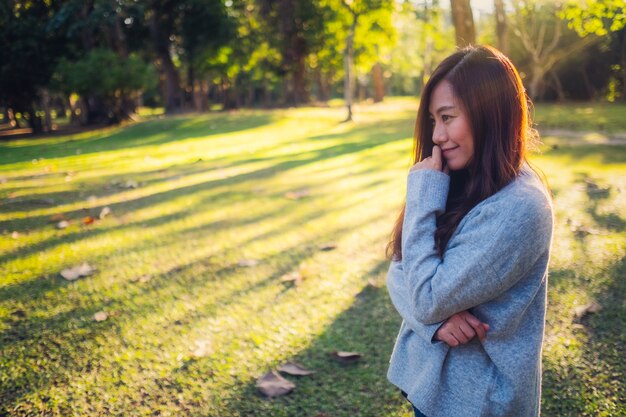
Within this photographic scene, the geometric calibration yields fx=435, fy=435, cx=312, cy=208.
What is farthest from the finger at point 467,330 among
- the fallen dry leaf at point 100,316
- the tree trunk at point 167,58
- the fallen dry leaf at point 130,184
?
the tree trunk at point 167,58

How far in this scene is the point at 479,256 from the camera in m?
1.23

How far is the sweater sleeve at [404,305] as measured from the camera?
1.39m

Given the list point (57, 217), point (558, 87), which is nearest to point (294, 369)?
point (57, 217)

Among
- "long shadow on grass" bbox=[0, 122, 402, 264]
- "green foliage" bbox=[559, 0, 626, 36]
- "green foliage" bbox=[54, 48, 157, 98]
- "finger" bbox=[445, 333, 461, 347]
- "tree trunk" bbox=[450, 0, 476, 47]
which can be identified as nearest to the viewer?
"finger" bbox=[445, 333, 461, 347]

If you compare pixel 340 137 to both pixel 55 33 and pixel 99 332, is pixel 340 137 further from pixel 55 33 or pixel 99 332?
pixel 55 33

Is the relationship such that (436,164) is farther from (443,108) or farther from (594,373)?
(594,373)

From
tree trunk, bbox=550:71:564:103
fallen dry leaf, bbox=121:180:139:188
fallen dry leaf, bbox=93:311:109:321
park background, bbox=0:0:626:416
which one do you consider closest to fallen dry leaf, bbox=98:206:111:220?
park background, bbox=0:0:626:416

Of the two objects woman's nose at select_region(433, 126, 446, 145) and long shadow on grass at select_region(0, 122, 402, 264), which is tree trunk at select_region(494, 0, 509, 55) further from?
woman's nose at select_region(433, 126, 446, 145)

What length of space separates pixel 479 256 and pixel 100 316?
2.64 meters

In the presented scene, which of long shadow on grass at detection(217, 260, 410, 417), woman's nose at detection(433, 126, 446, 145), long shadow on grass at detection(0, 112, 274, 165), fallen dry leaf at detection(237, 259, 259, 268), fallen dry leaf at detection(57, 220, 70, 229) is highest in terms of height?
long shadow on grass at detection(0, 112, 274, 165)

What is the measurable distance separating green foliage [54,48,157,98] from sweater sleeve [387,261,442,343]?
63.7ft

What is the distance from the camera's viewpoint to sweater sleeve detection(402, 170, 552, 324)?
1.23 meters

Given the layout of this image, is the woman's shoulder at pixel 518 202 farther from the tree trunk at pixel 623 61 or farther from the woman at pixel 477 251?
the tree trunk at pixel 623 61

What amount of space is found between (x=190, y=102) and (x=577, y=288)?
3478cm
